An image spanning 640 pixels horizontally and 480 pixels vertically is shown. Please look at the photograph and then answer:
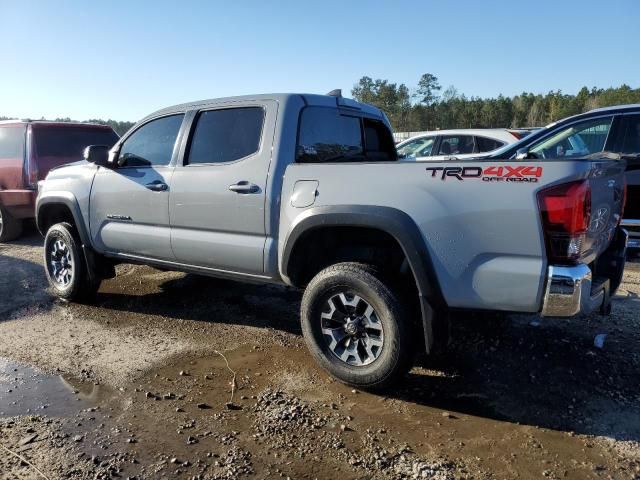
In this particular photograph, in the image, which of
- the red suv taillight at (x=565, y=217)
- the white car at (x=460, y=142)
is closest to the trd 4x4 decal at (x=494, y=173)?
the red suv taillight at (x=565, y=217)

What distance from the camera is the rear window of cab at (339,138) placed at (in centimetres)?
386

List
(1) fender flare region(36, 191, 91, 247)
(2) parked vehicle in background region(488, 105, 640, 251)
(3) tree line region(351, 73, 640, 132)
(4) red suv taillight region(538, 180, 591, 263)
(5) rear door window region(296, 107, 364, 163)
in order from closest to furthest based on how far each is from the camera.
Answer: (4) red suv taillight region(538, 180, 591, 263) < (5) rear door window region(296, 107, 364, 163) < (1) fender flare region(36, 191, 91, 247) < (2) parked vehicle in background region(488, 105, 640, 251) < (3) tree line region(351, 73, 640, 132)

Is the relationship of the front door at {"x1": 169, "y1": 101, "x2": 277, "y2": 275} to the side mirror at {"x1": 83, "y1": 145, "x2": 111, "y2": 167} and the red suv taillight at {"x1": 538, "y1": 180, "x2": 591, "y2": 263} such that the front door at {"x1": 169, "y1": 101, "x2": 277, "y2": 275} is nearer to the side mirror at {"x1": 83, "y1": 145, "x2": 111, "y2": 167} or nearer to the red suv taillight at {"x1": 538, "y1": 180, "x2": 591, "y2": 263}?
the side mirror at {"x1": 83, "y1": 145, "x2": 111, "y2": 167}

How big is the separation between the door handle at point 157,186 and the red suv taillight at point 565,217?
296 centimetres

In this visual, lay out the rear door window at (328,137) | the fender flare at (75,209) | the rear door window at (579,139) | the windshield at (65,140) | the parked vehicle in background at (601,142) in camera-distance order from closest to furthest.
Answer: the rear door window at (328,137) < the fender flare at (75,209) < the parked vehicle in background at (601,142) < the rear door window at (579,139) < the windshield at (65,140)

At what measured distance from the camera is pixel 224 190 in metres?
3.86

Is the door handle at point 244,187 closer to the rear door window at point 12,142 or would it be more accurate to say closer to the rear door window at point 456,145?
the rear door window at point 12,142

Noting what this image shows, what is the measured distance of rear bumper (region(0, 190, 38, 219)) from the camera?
7.82 metres

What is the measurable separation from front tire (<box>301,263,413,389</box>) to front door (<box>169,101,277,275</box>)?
626mm

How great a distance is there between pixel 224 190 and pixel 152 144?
1.20 m

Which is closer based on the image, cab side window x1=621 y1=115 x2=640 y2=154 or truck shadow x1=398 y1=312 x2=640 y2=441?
truck shadow x1=398 y1=312 x2=640 y2=441

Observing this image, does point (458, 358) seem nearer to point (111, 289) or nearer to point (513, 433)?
point (513, 433)

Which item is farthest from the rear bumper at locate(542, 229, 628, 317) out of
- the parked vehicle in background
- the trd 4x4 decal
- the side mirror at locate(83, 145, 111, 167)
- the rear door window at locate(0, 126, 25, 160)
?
the rear door window at locate(0, 126, 25, 160)

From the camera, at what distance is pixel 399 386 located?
11.3 feet
